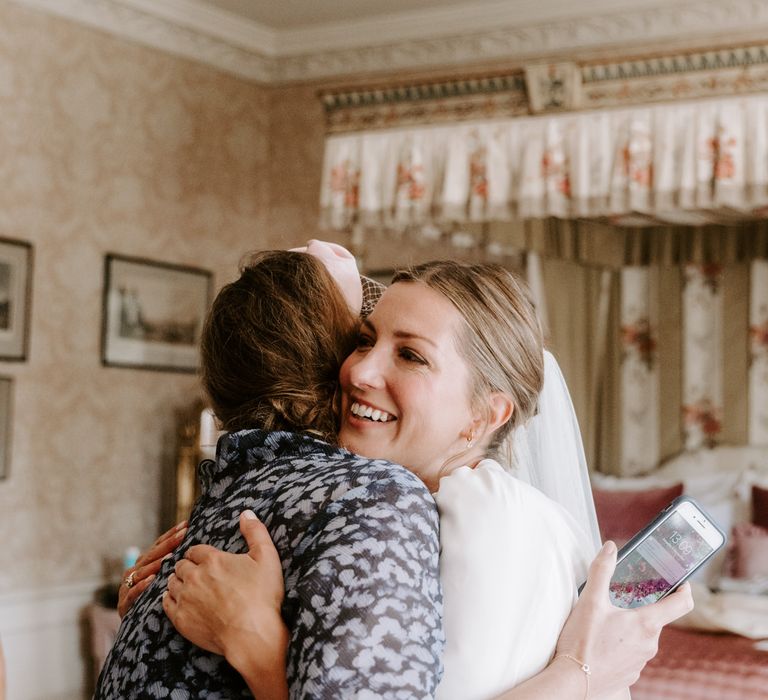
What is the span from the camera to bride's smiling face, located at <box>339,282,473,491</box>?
1372mm

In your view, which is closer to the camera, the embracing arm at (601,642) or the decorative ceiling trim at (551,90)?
the embracing arm at (601,642)

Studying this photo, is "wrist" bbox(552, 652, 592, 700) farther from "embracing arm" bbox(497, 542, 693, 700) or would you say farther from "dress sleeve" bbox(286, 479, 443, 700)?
"dress sleeve" bbox(286, 479, 443, 700)

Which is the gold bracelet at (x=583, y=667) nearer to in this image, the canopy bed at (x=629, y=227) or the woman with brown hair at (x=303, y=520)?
the woman with brown hair at (x=303, y=520)

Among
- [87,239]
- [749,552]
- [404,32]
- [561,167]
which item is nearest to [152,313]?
[87,239]

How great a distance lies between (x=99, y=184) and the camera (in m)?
5.02

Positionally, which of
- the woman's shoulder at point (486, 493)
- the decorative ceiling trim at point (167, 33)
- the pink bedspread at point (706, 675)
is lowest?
the pink bedspread at point (706, 675)

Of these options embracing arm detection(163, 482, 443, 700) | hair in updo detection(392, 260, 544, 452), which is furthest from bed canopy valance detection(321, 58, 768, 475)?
embracing arm detection(163, 482, 443, 700)

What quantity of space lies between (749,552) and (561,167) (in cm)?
181

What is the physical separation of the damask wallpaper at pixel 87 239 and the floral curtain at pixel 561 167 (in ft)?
3.79

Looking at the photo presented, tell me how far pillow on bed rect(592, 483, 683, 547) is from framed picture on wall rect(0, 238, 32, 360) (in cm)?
275

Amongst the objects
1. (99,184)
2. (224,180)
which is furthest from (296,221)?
(99,184)

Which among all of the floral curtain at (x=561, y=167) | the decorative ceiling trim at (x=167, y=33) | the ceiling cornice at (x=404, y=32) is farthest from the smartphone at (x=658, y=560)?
the decorative ceiling trim at (x=167, y=33)

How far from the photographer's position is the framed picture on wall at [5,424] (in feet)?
14.9

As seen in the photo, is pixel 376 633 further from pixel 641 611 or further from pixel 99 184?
pixel 99 184
